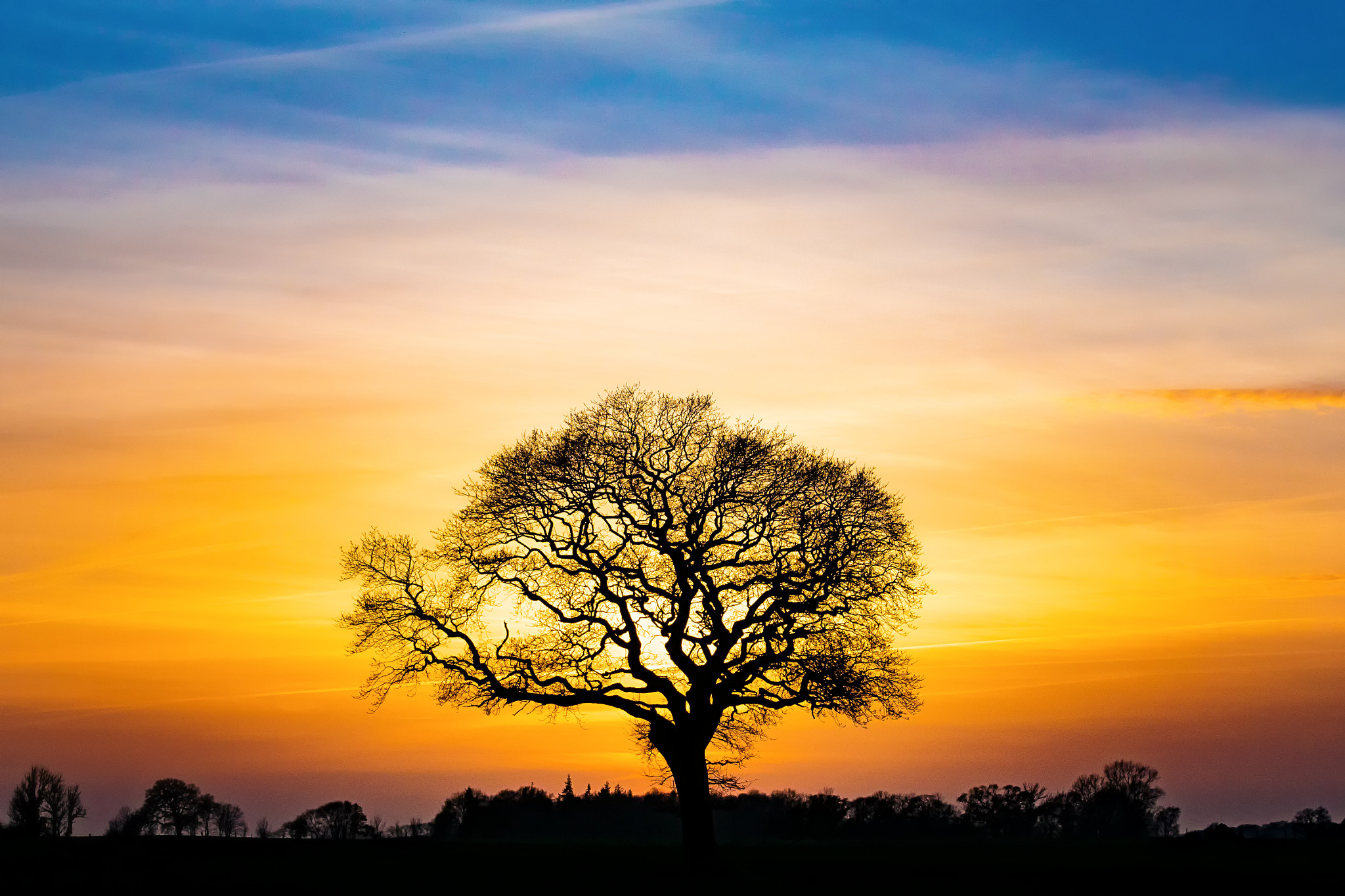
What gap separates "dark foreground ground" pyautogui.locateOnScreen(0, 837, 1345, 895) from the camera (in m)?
30.0

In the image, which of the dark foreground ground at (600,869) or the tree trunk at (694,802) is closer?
the dark foreground ground at (600,869)

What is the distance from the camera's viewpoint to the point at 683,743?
113ft

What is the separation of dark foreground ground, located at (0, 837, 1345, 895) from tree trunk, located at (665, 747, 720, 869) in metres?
0.92

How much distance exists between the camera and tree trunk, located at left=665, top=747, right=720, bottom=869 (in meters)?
34.1

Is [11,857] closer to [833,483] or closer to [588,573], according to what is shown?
[588,573]

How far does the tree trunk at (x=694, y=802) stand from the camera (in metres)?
34.1

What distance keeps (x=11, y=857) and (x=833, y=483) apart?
23814 mm

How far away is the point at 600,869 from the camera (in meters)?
34.4

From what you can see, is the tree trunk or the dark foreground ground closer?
the dark foreground ground

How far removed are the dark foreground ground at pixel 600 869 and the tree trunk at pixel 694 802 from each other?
0.92m

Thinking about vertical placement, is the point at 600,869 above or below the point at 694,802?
below

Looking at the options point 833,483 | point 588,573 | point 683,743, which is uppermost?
point 833,483

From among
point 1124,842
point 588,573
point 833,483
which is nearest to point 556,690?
point 588,573

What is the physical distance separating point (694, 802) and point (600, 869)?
10.7 ft
